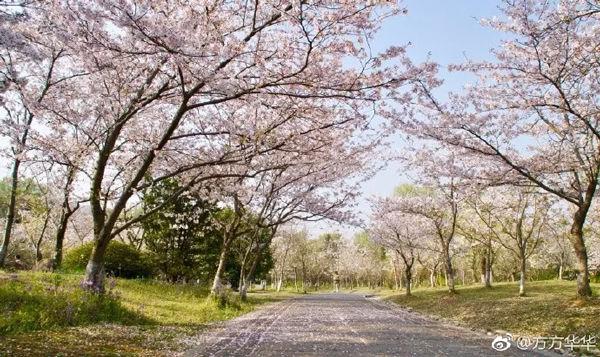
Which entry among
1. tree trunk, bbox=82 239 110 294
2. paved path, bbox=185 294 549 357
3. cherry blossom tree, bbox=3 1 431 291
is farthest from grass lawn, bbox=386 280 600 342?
tree trunk, bbox=82 239 110 294

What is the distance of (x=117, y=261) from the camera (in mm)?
25938

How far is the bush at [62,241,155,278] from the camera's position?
950 inches

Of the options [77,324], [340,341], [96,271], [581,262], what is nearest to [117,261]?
[96,271]

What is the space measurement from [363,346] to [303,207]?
714 inches

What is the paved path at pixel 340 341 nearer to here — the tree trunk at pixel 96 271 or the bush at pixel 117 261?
the tree trunk at pixel 96 271

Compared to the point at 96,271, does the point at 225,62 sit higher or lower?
higher

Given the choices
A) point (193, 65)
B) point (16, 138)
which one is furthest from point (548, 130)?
point (16, 138)

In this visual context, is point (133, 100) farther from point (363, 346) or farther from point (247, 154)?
point (363, 346)

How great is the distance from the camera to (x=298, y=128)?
12.5 m

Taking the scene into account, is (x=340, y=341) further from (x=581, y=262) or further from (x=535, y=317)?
(x=581, y=262)

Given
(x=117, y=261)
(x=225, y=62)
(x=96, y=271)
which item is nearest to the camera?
(x=225, y=62)

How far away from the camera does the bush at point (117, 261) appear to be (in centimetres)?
2414

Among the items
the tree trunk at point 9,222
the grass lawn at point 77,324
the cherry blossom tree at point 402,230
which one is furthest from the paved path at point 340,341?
the cherry blossom tree at point 402,230

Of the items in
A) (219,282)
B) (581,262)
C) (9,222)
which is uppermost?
(9,222)
